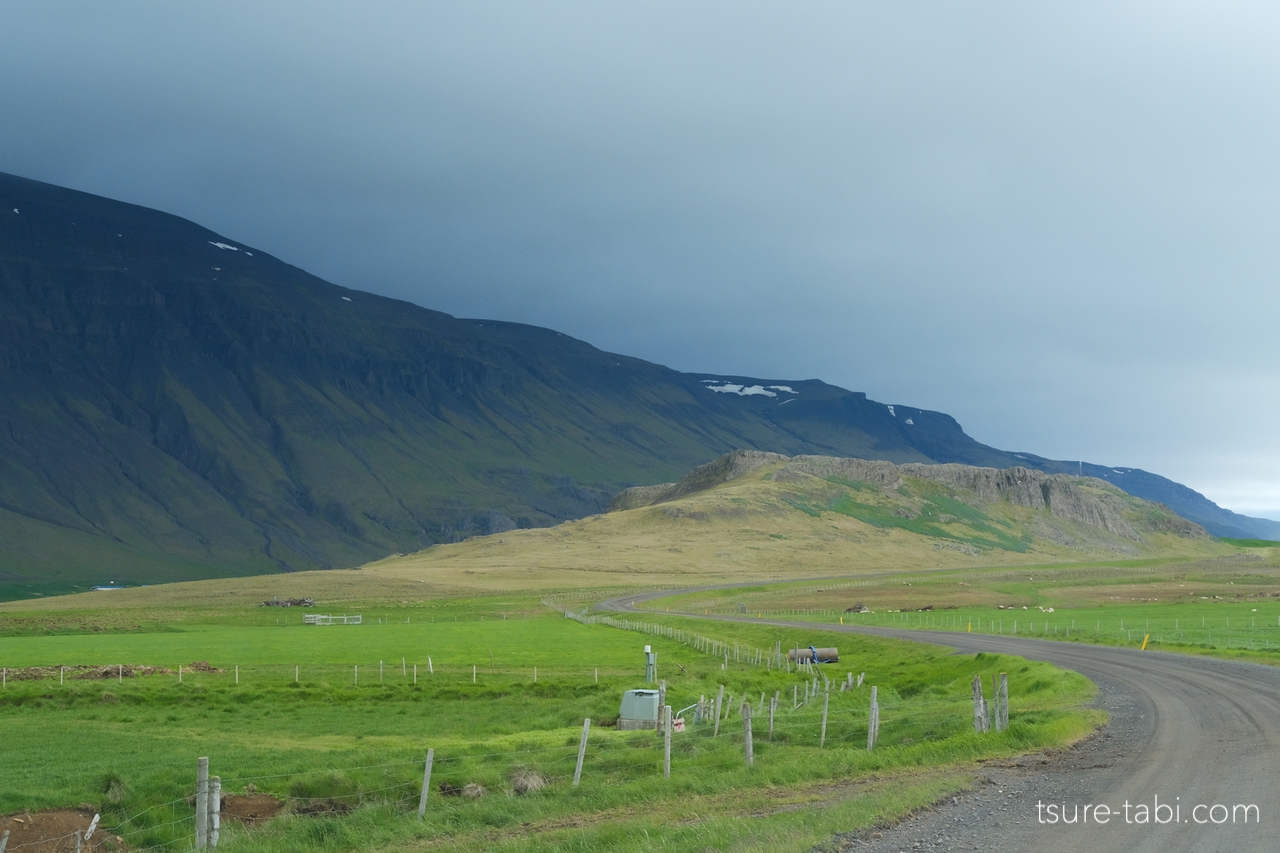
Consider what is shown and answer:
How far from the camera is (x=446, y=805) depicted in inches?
920

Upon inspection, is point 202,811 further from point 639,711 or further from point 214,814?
point 639,711

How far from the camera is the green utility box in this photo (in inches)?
1455

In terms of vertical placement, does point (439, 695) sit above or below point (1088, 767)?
below

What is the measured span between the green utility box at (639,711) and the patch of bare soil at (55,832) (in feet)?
57.4

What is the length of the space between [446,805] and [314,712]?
22556 millimetres

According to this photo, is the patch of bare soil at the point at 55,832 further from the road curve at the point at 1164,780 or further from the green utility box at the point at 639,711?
the green utility box at the point at 639,711

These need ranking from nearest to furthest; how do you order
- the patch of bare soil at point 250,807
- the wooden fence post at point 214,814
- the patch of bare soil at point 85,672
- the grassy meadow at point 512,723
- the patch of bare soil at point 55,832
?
the wooden fence post at point 214,814 < the grassy meadow at point 512,723 < the patch of bare soil at point 55,832 < the patch of bare soil at point 250,807 < the patch of bare soil at point 85,672

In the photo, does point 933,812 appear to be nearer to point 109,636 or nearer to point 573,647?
point 573,647

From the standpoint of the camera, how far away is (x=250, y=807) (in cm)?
2475

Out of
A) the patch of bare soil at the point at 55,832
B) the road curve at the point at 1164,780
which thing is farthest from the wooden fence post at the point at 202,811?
the road curve at the point at 1164,780

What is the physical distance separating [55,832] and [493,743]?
12.6 m

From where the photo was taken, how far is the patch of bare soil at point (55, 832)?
72.5 ft

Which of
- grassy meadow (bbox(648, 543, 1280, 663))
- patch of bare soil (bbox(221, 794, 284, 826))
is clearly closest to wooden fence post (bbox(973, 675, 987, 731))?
patch of bare soil (bbox(221, 794, 284, 826))

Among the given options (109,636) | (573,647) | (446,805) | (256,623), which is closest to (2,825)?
(446,805)
